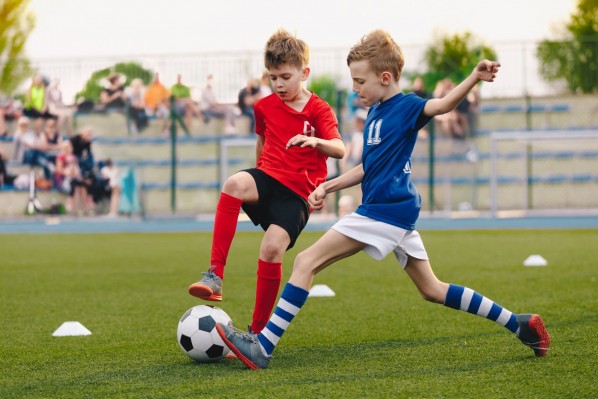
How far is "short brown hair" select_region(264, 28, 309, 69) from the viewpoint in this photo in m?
5.14

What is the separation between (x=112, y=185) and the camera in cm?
2133

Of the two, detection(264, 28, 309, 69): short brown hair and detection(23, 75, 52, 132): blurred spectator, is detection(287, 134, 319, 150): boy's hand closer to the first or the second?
detection(264, 28, 309, 69): short brown hair

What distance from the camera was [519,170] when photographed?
70.8 ft

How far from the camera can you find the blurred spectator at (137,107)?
23406 millimetres

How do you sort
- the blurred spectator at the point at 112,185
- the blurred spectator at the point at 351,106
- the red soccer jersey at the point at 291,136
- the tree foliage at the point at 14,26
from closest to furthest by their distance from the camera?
the red soccer jersey at the point at 291,136 → the blurred spectator at the point at 112,185 → the blurred spectator at the point at 351,106 → the tree foliage at the point at 14,26

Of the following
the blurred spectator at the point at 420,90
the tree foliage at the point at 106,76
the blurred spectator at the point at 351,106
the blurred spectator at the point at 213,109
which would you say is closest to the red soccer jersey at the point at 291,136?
the blurred spectator at the point at 420,90

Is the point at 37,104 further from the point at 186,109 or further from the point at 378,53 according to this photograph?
the point at 378,53

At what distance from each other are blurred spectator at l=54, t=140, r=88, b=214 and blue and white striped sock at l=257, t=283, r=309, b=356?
56.7 ft

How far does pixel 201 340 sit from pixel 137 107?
1915 cm

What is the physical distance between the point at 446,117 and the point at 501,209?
7.68 ft

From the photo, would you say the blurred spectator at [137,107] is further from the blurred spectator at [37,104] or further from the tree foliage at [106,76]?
the blurred spectator at [37,104]

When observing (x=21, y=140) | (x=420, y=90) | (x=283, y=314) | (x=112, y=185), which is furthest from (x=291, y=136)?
(x=21, y=140)

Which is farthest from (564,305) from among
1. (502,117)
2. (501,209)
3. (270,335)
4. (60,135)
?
(60,135)

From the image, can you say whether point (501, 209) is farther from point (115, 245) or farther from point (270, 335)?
point (270, 335)
